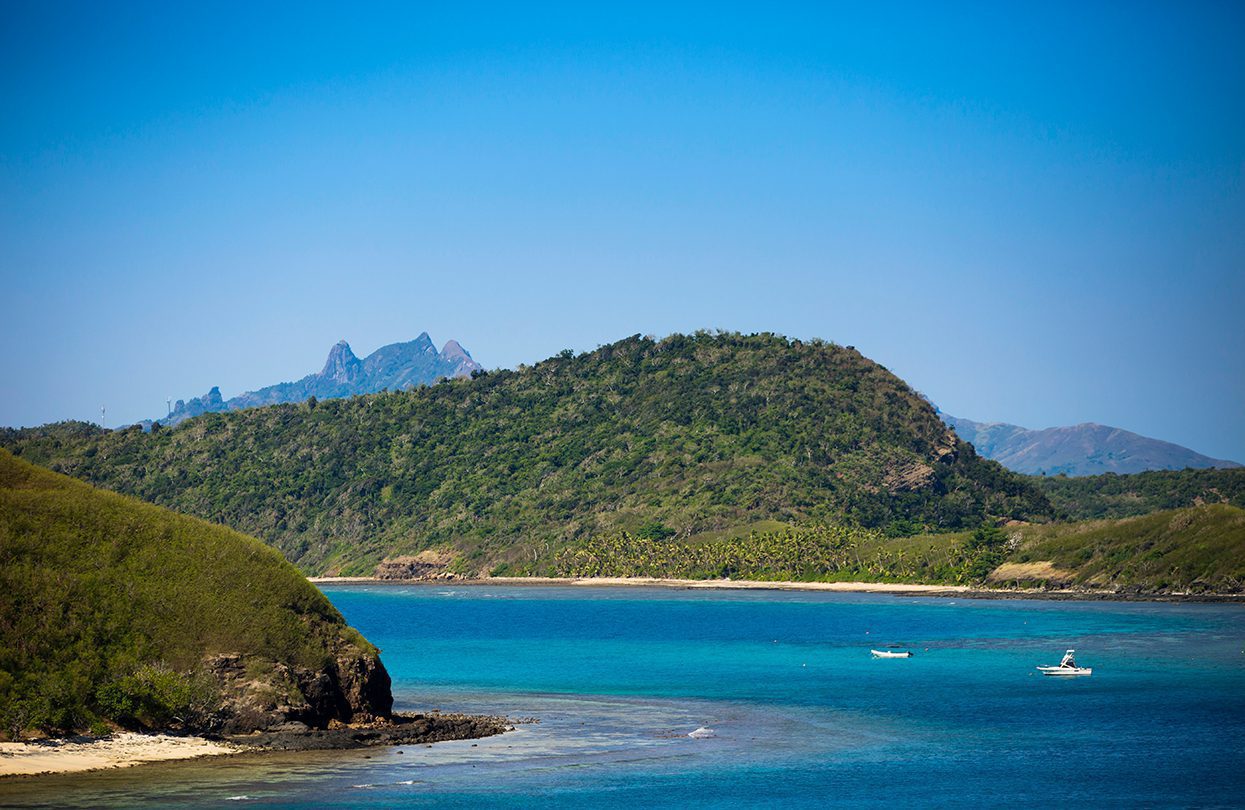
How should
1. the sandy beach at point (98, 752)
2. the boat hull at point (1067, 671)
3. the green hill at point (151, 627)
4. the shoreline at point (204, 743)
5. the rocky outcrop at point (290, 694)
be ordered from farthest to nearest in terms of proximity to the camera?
the boat hull at point (1067, 671) → the rocky outcrop at point (290, 694) → the green hill at point (151, 627) → the shoreline at point (204, 743) → the sandy beach at point (98, 752)

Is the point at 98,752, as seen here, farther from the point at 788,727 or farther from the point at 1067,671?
the point at 1067,671

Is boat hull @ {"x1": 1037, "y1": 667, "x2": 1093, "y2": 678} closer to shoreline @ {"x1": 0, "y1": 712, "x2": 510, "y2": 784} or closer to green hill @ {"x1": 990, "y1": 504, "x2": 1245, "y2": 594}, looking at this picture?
shoreline @ {"x1": 0, "y1": 712, "x2": 510, "y2": 784}

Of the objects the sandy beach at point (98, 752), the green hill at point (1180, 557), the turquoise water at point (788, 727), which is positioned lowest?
the turquoise water at point (788, 727)

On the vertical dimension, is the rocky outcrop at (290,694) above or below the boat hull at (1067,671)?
above

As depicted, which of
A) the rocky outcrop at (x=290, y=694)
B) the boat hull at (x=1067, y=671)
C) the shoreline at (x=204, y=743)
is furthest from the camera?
the boat hull at (x=1067, y=671)

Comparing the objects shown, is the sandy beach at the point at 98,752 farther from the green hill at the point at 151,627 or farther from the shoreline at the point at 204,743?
the green hill at the point at 151,627

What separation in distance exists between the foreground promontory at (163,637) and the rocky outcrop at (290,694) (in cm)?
6

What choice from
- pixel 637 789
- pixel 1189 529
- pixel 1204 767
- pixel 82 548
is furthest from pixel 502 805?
pixel 1189 529

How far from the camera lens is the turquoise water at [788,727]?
182 ft

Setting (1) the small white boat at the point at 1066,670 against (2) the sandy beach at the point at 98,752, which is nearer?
(2) the sandy beach at the point at 98,752

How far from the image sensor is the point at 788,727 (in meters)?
73.1

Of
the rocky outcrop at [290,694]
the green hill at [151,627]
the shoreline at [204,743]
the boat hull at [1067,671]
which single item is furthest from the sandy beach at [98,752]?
the boat hull at [1067,671]

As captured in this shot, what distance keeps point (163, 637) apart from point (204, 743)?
541cm

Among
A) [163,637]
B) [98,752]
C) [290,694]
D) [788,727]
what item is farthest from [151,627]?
[788,727]
